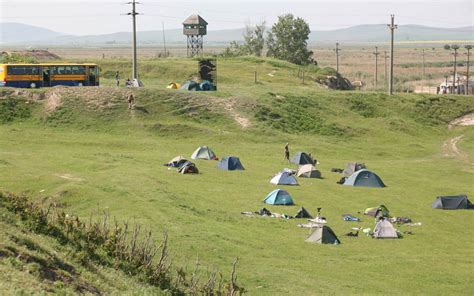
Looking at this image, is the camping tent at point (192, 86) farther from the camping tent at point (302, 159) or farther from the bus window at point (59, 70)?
the camping tent at point (302, 159)

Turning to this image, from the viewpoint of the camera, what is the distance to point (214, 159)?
68250 millimetres

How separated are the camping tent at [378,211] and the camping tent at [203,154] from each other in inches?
805

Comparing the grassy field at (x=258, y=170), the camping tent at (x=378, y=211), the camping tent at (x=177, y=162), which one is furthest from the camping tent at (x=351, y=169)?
the camping tent at (x=378, y=211)

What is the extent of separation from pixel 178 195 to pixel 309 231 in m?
9.83

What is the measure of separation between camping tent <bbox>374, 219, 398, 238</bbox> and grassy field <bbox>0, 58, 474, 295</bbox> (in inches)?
30.3

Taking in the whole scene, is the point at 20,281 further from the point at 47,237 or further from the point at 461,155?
the point at 461,155

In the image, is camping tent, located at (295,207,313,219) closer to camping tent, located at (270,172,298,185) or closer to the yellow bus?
camping tent, located at (270,172,298,185)

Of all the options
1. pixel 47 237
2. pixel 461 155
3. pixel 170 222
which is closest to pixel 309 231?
pixel 170 222

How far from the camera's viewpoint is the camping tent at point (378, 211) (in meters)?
49.2

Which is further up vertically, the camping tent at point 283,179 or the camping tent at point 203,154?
the camping tent at point 203,154

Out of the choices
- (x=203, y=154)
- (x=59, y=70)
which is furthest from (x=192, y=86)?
(x=203, y=154)

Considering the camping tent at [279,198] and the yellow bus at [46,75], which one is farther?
the yellow bus at [46,75]

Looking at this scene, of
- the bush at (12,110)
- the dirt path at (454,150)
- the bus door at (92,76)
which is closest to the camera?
the dirt path at (454,150)

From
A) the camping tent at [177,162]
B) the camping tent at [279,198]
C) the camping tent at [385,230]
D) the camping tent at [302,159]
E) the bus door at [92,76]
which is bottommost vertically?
the camping tent at [385,230]
